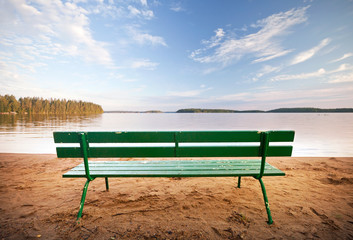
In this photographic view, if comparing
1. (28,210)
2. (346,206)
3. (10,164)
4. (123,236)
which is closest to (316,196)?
(346,206)

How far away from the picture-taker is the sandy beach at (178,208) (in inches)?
102

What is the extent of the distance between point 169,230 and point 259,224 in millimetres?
1465

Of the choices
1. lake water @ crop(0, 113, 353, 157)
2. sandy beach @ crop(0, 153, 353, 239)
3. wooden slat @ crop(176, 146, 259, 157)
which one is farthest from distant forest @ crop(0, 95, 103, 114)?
wooden slat @ crop(176, 146, 259, 157)

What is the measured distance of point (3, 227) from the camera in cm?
270

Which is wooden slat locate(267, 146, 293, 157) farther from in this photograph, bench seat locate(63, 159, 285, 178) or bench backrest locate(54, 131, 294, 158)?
bench seat locate(63, 159, 285, 178)

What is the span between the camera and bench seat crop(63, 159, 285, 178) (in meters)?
2.85

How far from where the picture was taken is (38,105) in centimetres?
11181

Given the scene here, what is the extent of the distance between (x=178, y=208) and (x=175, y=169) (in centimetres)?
83

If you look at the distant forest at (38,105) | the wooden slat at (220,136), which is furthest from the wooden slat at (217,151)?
the distant forest at (38,105)

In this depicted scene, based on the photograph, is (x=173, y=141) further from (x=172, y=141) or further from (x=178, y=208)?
(x=178, y=208)

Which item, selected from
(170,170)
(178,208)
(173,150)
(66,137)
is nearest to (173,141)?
(173,150)

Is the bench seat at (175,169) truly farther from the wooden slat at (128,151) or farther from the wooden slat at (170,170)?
the wooden slat at (128,151)

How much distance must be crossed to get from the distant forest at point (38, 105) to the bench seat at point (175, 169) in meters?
133

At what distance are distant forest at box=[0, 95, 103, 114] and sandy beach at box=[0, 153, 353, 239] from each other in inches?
5187
